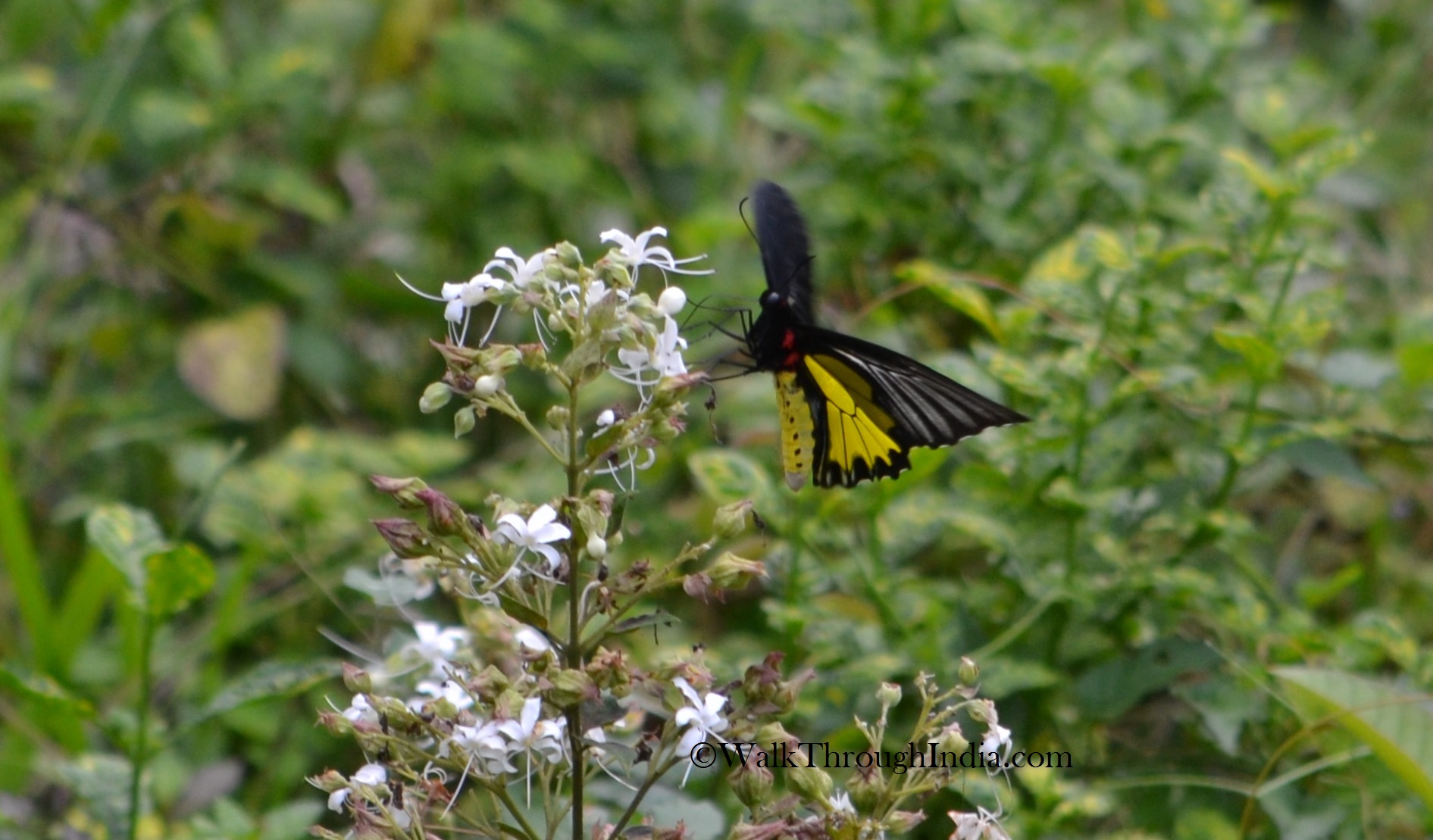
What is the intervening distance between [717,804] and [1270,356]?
0.76 meters

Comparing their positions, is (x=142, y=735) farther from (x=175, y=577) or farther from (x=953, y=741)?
(x=953, y=741)

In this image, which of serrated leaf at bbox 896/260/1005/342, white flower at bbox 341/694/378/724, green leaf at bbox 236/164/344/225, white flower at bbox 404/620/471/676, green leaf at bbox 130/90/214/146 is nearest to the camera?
white flower at bbox 341/694/378/724

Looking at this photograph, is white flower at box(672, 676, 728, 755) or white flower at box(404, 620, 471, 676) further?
white flower at box(404, 620, 471, 676)

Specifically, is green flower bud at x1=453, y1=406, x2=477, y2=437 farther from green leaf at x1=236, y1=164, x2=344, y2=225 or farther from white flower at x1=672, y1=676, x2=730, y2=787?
green leaf at x1=236, y1=164, x2=344, y2=225

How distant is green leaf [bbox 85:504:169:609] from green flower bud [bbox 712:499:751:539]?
61cm

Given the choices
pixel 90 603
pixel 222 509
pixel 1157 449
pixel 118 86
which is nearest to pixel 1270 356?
pixel 1157 449

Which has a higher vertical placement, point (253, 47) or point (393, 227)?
point (253, 47)

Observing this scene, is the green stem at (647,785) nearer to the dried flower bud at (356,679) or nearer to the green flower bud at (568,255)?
the dried flower bud at (356,679)

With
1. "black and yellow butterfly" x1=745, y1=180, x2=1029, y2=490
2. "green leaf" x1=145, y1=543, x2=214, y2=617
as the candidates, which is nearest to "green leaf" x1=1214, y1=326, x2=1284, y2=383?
"black and yellow butterfly" x1=745, y1=180, x2=1029, y2=490

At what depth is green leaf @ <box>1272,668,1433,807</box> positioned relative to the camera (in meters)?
1.26

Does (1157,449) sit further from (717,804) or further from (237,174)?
(237,174)

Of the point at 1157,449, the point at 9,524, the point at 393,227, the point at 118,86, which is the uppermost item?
the point at 118,86

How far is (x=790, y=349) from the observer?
140 cm

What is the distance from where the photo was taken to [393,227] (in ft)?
9.41
